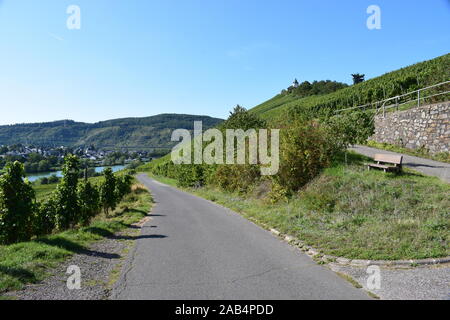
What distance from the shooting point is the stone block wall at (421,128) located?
53.3 ft

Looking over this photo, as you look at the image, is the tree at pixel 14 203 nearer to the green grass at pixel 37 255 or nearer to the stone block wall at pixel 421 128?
the green grass at pixel 37 255

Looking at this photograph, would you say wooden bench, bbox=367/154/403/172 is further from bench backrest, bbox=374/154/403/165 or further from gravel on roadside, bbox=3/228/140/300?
gravel on roadside, bbox=3/228/140/300

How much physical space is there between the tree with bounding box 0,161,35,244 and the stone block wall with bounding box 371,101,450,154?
1998 centimetres

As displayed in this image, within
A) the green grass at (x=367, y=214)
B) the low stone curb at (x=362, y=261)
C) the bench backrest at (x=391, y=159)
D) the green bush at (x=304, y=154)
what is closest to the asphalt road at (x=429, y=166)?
the green grass at (x=367, y=214)

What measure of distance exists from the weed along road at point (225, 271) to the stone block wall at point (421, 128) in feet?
41.6

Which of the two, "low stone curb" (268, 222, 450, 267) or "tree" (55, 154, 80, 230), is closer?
"low stone curb" (268, 222, 450, 267)

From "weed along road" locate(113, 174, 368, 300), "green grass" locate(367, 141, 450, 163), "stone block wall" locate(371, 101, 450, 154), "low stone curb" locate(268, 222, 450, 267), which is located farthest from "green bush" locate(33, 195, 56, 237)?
"stone block wall" locate(371, 101, 450, 154)

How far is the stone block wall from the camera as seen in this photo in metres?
16.2

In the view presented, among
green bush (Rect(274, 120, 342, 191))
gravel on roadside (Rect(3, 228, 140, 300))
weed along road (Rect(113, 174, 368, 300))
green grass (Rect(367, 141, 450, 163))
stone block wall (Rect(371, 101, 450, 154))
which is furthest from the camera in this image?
stone block wall (Rect(371, 101, 450, 154))

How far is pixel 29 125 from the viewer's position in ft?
500

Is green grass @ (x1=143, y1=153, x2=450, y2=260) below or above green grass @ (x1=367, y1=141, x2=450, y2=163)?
above
